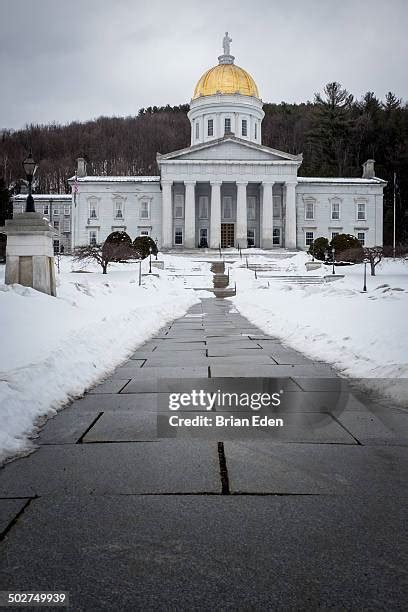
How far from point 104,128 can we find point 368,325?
123 meters

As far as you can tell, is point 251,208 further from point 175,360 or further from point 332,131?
point 175,360

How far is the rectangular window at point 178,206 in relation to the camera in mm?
69750

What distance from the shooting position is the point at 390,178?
83188mm

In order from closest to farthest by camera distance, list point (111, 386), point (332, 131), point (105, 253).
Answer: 1. point (111, 386)
2. point (105, 253)
3. point (332, 131)

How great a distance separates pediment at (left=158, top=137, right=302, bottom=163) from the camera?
65.0 m

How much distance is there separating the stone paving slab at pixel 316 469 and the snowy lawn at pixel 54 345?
177cm

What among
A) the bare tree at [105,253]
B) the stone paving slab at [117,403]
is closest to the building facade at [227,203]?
the bare tree at [105,253]

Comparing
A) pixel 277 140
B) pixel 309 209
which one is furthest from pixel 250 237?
pixel 277 140

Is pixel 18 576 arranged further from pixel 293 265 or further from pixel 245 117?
pixel 245 117

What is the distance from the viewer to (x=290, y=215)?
6625 cm

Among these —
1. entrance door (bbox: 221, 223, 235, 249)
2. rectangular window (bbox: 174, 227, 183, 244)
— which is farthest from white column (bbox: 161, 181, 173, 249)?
entrance door (bbox: 221, 223, 235, 249)

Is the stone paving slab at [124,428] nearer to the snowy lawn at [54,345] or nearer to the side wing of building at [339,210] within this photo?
the snowy lawn at [54,345]

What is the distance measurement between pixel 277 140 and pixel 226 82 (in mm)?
41143

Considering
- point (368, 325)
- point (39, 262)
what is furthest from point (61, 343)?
point (39, 262)
